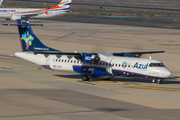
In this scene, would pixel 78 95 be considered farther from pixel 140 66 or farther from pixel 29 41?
pixel 29 41

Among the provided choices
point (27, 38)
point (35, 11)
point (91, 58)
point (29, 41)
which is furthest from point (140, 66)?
point (35, 11)

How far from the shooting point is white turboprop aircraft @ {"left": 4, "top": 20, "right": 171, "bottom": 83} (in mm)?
29484

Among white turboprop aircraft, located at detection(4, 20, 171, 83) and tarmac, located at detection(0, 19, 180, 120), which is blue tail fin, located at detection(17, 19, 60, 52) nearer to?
white turboprop aircraft, located at detection(4, 20, 171, 83)

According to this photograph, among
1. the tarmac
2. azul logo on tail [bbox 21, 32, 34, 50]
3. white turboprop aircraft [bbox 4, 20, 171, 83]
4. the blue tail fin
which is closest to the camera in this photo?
the tarmac

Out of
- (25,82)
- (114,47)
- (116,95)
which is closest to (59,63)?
(25,82)

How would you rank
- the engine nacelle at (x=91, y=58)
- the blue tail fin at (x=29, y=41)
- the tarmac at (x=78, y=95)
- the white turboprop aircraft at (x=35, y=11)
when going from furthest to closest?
the white turboprop aircraft at (x=35, y=11) → the blue tail fin at (x=29, y=41) → the engine nacelle at (x=91, y=58) → the tarmac at (x=78, y=95)

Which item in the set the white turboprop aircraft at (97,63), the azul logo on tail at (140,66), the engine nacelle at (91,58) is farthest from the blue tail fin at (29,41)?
the azul logo on tail at (140,66)

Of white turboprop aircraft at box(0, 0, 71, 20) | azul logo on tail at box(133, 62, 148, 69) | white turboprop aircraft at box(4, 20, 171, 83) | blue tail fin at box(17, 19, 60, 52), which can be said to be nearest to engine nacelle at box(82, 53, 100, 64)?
white turboprop aircraft at box(4, 20, 171, 83)

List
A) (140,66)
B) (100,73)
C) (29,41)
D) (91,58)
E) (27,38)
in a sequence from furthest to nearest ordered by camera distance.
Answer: (27,38) < (29,41) < (100,73) < (91,58) < (140,66)

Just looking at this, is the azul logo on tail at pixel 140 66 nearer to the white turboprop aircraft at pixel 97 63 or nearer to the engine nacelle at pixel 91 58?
the white turboprop aircraft at pixel 97 63

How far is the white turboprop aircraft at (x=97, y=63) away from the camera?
1161 inches

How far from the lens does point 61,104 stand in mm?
21938

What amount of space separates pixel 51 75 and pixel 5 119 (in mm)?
16907

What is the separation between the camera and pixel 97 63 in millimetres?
31750
